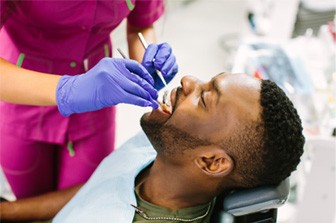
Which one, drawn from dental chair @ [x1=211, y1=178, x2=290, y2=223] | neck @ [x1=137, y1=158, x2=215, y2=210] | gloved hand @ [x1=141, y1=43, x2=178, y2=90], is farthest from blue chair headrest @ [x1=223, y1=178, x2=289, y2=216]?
gloved hand @ [x1=141, y1=43, x2=178, y2=90]

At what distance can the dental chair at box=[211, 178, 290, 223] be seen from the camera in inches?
42.1

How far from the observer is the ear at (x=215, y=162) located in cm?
115

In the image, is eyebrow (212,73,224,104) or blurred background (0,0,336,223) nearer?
eyebrow (212,73,224,104)

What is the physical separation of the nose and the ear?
170 mm

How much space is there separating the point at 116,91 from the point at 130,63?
88 mm

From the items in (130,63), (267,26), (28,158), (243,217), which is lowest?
(28,158)

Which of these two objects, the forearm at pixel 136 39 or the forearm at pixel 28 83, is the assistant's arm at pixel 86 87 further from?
the forearm at pixel 136 39

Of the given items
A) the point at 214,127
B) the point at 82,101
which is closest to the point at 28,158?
the point at 82,101

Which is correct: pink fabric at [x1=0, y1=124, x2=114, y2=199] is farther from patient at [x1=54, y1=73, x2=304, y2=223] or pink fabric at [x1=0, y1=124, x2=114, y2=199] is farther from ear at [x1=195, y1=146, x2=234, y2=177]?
ear at [x1=195, y1=146, x2=234, y2=177]

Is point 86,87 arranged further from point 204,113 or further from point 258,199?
point 258,199

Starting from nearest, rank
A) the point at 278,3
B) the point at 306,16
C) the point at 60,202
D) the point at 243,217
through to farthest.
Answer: the point at 243,217, the point at 60,202, the point at 278,3, the point at 306,16

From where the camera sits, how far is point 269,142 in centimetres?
107

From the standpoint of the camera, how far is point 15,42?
1422 millimetres

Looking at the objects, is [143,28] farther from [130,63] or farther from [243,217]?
[243,217]
